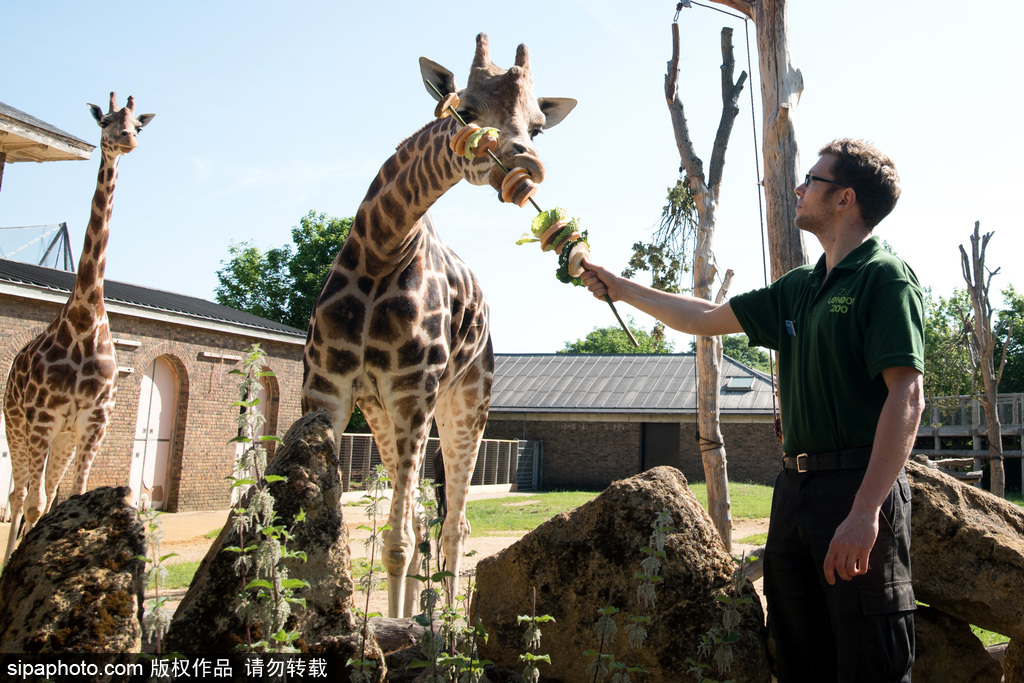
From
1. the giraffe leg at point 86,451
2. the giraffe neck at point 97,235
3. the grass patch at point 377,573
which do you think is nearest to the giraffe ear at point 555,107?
the grass patch at point 377,573

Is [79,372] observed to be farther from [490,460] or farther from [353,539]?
[490,460]

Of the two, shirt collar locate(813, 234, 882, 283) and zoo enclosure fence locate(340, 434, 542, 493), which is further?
zoo enclosure fence locate(340, 434, 542, 493)

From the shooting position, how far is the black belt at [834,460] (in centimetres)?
248

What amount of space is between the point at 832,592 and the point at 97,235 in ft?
23.5

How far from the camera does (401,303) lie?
4.39 m

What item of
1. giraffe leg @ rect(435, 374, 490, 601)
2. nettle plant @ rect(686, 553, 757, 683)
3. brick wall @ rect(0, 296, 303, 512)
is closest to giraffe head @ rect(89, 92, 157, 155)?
giraffe leg @ rect(435, 374, 490, 601)

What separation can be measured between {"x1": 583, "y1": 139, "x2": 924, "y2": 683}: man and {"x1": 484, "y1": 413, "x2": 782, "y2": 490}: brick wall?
2353cm

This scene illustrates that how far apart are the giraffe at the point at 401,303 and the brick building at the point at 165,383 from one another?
11.4m

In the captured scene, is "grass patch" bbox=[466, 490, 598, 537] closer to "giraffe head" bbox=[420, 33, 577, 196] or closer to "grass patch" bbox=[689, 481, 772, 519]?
"grass patch" bbox=[689, 481, 772, 519]

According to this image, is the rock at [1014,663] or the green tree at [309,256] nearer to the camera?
the rock at [1014,663]

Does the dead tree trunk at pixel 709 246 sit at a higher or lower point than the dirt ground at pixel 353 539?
higher

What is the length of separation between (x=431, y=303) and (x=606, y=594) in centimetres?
206

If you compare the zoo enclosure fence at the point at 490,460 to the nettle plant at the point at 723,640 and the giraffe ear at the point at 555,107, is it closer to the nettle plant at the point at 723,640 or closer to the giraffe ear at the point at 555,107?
the giraffe ear at the point at 555,107

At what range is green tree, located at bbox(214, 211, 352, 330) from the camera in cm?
3372
